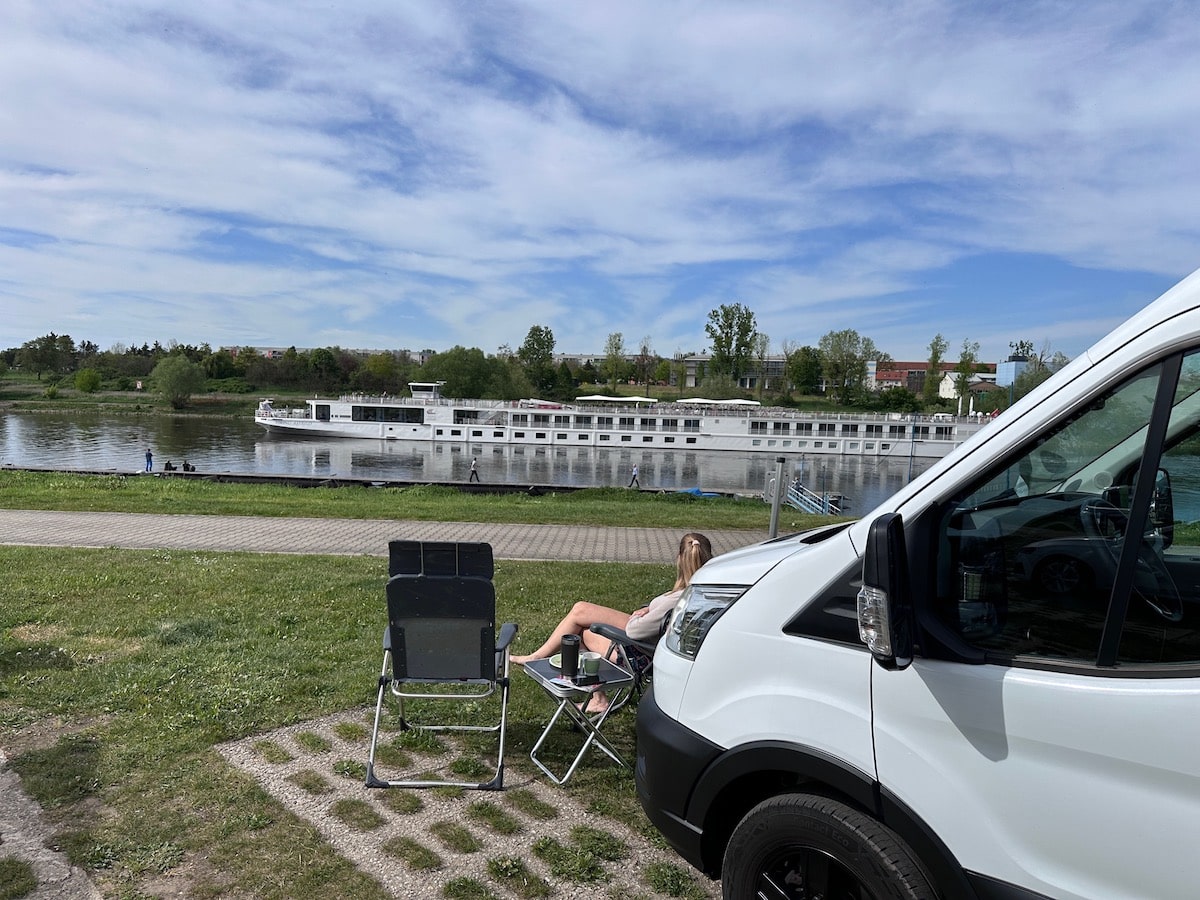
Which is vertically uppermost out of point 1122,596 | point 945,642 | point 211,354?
point 211,354

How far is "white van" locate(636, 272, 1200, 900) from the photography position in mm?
1834

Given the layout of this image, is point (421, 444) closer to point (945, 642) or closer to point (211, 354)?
point (945, 642)

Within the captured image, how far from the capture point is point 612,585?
355 inches

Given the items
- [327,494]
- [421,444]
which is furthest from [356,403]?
[327,494]

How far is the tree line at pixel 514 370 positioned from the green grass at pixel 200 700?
8654 cm

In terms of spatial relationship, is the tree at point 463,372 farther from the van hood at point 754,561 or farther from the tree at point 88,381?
the van hood at point 754,561

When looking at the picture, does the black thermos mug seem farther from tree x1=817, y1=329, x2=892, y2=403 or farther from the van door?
tree x1=817, y1=329, x2=892, y2=403

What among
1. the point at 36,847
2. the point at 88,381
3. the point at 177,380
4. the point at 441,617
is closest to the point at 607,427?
the point at 177,380

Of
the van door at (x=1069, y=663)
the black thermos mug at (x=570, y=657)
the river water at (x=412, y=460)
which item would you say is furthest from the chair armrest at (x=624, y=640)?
the river water at (x=412, y=460)

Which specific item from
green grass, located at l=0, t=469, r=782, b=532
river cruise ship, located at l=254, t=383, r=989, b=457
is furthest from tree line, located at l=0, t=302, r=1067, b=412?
green grass, located at l=0, t=469, r=782, b=532

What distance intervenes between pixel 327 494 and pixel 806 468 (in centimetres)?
3687

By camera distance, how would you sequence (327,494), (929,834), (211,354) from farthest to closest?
1. (211,354)
2. (327,494)
3. (929,834)

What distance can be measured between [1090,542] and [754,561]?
3.66ft

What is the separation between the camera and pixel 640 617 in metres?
4.73
